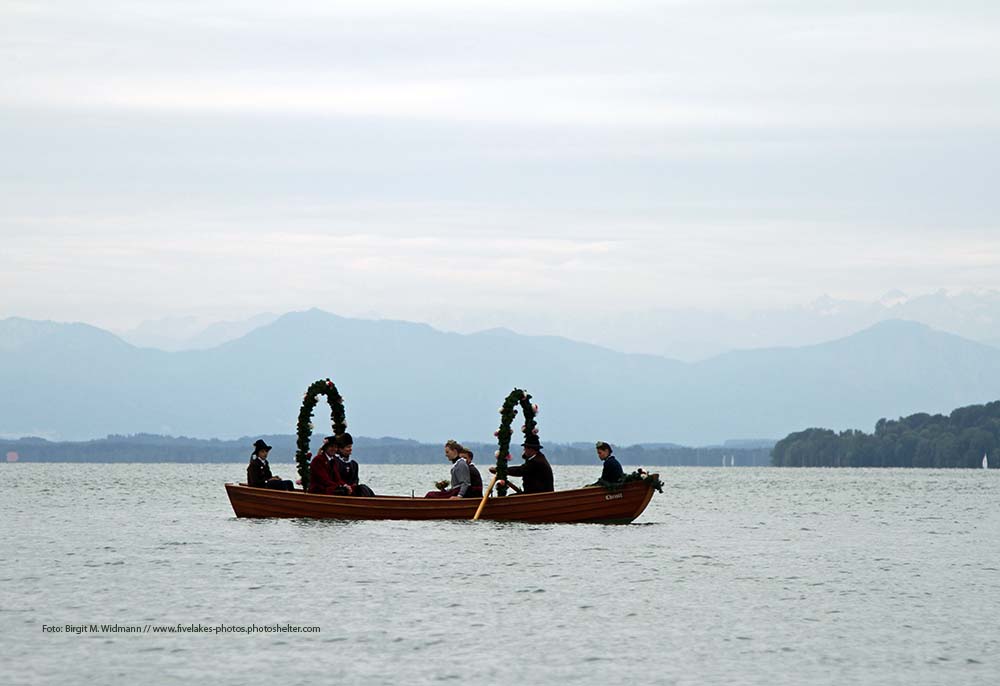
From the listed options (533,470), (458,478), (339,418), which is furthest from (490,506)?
(339,418)

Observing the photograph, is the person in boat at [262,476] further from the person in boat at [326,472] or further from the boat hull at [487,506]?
the person in boat at [326,472]

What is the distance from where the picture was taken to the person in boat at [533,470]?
46688mm

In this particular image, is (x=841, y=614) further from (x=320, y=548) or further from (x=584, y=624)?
(x=320, y=548)

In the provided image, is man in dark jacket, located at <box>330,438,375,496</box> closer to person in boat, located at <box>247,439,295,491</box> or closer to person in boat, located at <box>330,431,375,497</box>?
A: person in boat, located at <box>330,431,375,497</box>

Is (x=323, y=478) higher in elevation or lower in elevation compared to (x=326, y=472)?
lower

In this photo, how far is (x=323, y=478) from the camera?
47.4 meters

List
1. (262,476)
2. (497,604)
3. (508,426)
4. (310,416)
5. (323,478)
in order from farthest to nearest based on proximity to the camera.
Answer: (310,416) < (262,476) < (508,426) < (323,478) < (497,604)

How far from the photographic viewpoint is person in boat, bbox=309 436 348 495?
4722 cm

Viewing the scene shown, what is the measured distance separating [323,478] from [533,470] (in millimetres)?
6204

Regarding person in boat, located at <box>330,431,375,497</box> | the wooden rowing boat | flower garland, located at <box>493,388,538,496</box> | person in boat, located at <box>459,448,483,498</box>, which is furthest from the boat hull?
flower garland, located at <box>493,388,538,496</box>

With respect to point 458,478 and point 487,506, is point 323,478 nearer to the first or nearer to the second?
point 458,478

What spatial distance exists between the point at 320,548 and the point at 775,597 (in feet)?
44.8

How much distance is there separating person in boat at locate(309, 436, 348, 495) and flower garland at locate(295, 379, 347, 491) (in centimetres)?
277

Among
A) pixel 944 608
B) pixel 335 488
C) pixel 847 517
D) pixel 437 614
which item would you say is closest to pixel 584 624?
pixel 437 614
